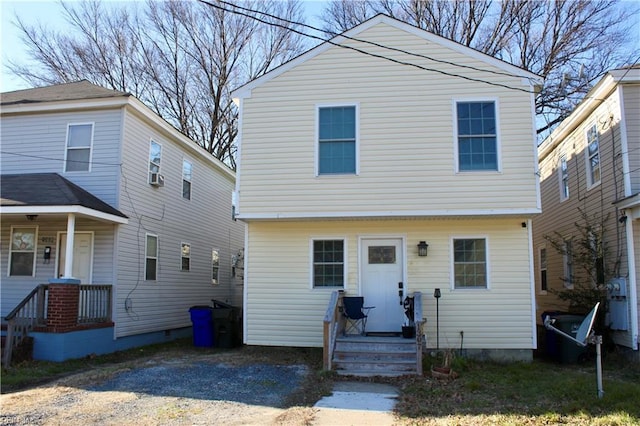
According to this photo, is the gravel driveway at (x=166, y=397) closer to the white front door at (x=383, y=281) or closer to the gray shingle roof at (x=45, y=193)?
the white front door at (x=383, y=281)

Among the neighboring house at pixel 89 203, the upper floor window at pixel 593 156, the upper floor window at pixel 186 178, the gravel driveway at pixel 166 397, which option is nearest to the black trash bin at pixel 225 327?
the neighboring house at pixel 89 203

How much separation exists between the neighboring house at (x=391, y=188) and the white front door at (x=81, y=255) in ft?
13.2

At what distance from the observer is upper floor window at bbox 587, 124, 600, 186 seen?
11.8 meters

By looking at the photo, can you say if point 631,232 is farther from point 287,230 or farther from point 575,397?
point 287,230

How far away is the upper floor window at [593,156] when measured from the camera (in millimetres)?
11848

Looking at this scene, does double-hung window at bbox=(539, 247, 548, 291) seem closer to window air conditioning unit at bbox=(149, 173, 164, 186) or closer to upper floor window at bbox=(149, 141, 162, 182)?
window air conditioning unit at bbox=(149, 173, 164, 186)

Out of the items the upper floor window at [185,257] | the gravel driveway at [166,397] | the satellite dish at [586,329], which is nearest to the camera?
the gravel driveway at [166,397]

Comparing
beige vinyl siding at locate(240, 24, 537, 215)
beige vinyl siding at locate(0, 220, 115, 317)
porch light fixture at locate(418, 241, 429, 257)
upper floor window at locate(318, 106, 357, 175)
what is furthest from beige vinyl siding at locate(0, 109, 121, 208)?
porch light fixture at locate(418, 241, 429, 257)

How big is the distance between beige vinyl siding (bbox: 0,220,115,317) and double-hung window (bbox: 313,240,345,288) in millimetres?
A: 4932

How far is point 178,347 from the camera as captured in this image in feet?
42.5

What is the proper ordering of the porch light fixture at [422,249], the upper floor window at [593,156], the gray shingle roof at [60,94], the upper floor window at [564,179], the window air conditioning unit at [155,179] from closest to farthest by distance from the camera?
the porch light fixture at [422,249] < the upper floor window at [593,156] < the gray shingle roof at [60,94] < the window air conditioning unit at [155,179] < the upper floor window at [564,179]

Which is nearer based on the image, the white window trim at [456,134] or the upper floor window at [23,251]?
the white window trim at [456,134]

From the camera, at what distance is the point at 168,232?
1479cm

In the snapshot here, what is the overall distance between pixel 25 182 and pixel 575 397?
12046mm
